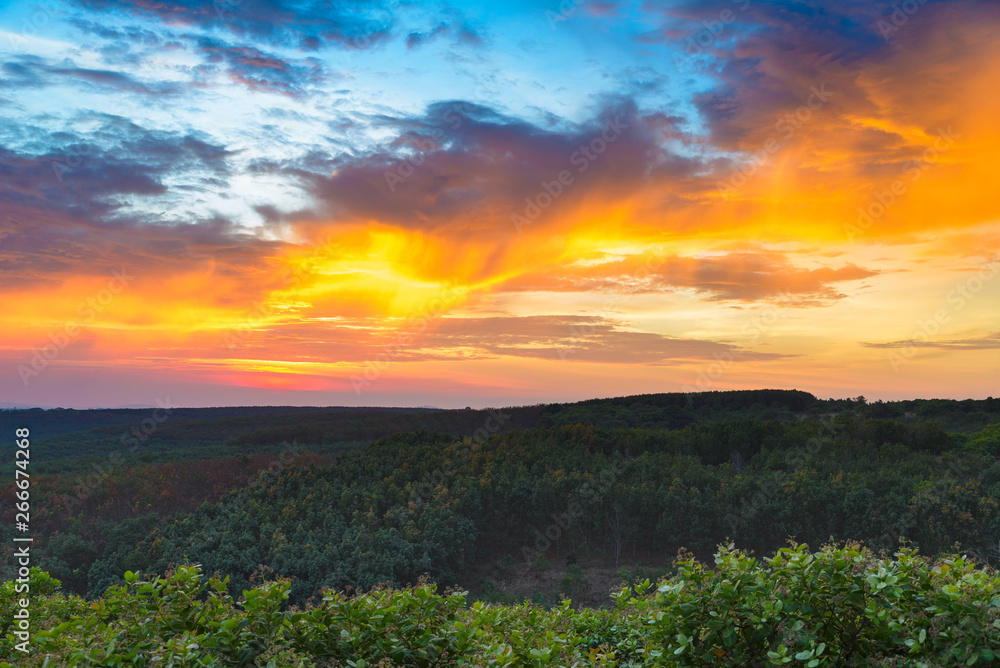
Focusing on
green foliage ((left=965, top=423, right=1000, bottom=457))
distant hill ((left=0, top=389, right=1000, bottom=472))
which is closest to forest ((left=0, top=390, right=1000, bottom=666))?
green foliage ((left=965, top=423, right=1000, bottom=457))

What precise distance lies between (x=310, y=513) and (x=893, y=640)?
16.0 metres

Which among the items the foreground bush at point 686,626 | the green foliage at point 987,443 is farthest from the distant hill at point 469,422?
the foreground bush at point 686,626

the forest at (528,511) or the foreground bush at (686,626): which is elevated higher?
the foreground bush at (686,626)

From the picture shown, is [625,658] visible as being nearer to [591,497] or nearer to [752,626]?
[752,626]

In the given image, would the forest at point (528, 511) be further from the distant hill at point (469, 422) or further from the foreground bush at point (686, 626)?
the distant hill at point (469, 422)

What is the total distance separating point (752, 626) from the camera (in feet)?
14.4

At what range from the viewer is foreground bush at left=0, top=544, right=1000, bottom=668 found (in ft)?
13.3

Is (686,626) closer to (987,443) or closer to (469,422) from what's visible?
(987,443)

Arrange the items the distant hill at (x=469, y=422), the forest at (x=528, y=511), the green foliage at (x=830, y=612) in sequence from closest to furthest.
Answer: the green foliage at (x=830, y=612)
the forest at (x=528, y=511)
the distant hill at (x=469, y=422)

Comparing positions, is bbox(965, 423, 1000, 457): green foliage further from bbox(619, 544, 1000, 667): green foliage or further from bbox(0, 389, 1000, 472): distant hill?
bbox(619, 544, 1000, 667): green foliage

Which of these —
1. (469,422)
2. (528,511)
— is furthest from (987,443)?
(469,422)

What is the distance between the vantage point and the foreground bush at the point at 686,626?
13.3 ft

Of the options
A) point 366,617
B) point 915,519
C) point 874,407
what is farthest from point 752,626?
point 874,407

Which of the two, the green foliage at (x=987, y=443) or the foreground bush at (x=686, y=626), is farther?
the green foliage at (x=987, y=443)
